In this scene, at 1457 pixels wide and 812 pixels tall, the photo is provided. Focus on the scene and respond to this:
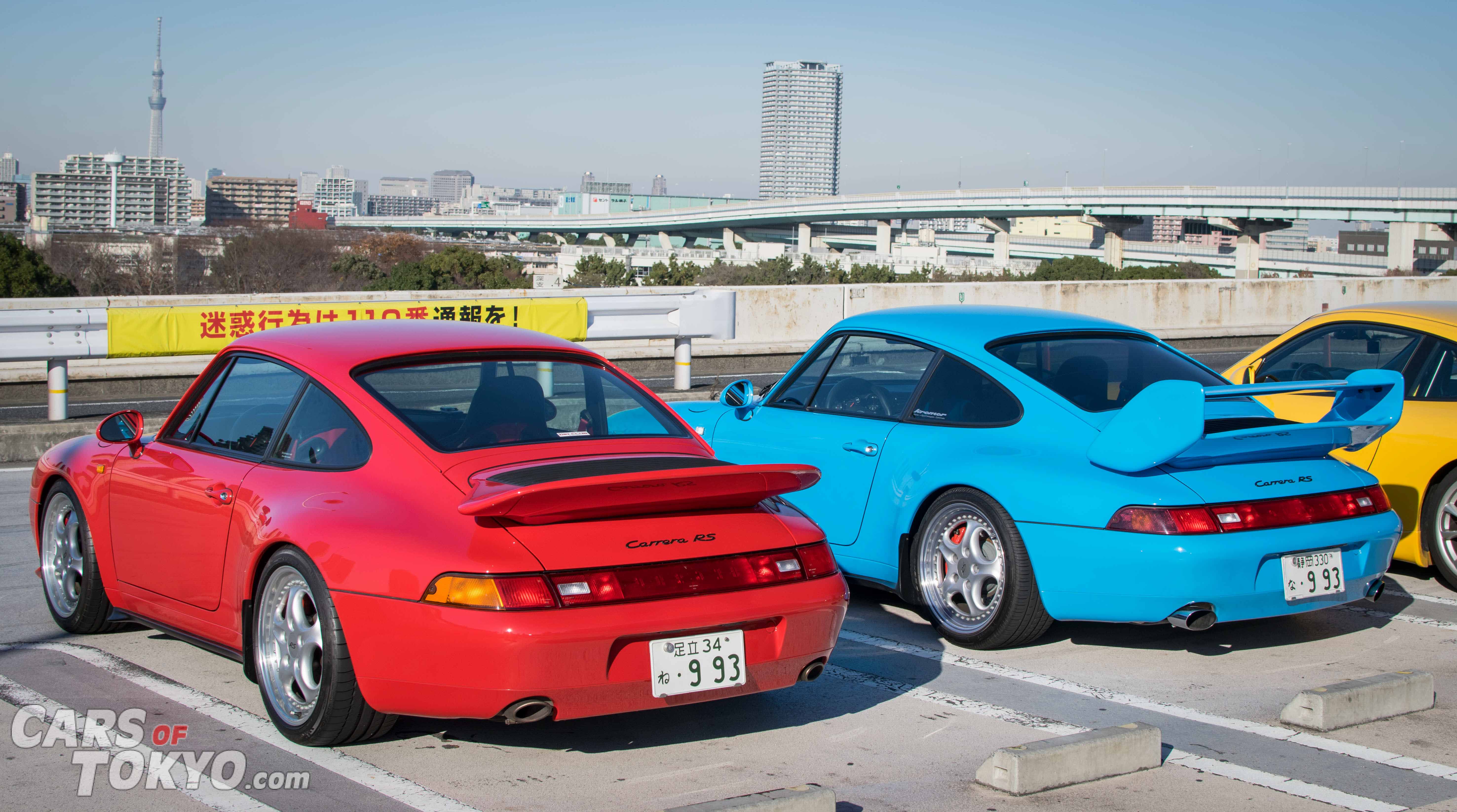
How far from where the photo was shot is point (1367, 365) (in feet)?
23.2

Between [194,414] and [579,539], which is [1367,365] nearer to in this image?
[579,539]

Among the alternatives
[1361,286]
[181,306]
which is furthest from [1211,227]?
[181,306]

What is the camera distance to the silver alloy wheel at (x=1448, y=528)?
635cm

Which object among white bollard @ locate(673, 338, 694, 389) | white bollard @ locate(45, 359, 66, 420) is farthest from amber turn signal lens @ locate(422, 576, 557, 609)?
white bollard @ locate(673, 338, 694, 389)

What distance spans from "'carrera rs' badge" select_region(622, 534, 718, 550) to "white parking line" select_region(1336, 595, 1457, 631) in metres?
3.82

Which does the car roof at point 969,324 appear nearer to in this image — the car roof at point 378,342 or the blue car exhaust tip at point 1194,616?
the blue car exhaust tip at point 1194,616

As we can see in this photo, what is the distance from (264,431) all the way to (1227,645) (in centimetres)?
409

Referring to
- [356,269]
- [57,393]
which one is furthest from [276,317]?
[356,269]

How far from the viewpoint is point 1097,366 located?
5.75m

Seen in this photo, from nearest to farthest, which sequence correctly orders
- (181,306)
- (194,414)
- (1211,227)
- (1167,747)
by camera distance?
(1167,747), (194,414), (181,306), (1211,227)

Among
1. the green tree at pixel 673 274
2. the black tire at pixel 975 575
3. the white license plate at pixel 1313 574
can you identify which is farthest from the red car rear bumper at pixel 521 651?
the green tree at pixel 673 274

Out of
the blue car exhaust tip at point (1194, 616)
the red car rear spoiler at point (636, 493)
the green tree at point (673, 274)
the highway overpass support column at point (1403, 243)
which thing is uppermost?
the highway overpass support column at point (1403, 243)

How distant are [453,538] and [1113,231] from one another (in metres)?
111

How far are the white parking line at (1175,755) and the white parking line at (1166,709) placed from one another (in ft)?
1.18
